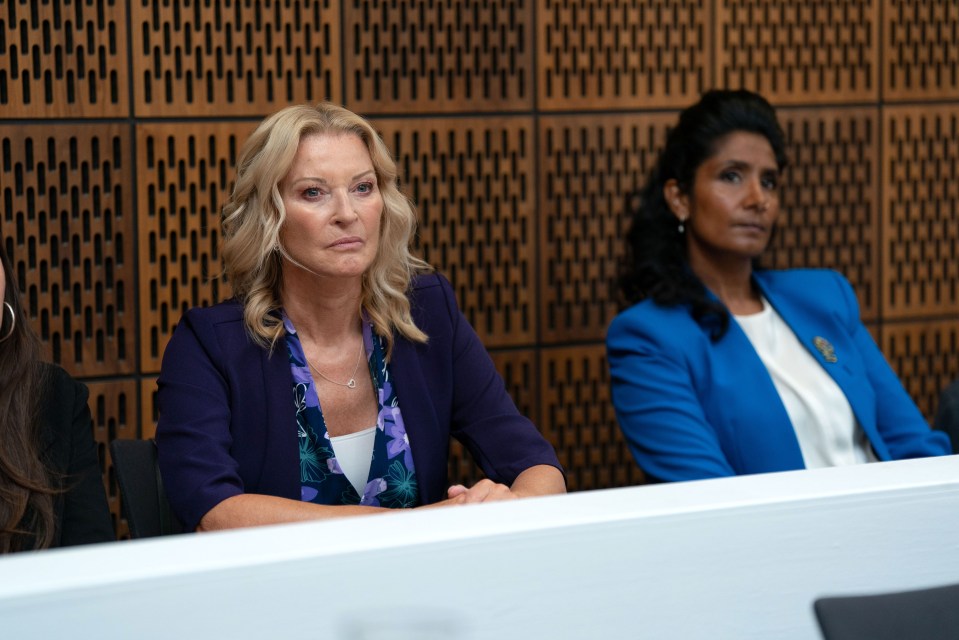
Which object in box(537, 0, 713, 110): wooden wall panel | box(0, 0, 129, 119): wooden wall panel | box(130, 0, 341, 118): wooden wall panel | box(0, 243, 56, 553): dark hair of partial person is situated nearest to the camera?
box(0, 243, 56, 553): dark hair of partial person

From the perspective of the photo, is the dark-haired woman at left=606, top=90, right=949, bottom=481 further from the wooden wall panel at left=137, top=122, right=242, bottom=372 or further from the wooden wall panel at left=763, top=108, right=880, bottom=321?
the wooden wall panel at left=137, top=122, right=242, bottom=372

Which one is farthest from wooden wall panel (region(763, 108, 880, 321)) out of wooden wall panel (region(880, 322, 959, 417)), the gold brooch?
the gold brooch

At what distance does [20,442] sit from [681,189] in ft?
5.90

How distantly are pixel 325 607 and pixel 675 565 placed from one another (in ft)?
0.75

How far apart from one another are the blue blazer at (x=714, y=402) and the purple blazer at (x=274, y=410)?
0.44 metres

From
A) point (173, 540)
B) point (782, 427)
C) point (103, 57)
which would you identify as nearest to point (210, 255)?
point (103, 57)

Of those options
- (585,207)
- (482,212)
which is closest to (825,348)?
(585,207)

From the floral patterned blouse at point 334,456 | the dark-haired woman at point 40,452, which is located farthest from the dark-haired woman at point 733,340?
the dark-haired woman at point 40,452

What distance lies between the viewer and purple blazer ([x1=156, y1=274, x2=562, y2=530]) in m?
2.16

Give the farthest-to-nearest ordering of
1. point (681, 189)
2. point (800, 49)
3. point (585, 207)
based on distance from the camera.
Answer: point (800, 49), point (585, 207), point (681, 189)

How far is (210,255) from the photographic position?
3.38 m

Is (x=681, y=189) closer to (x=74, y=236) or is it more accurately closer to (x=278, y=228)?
(x=278, y=228)

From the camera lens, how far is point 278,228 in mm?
2352

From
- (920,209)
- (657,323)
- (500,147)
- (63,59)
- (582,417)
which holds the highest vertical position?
(63,59)
